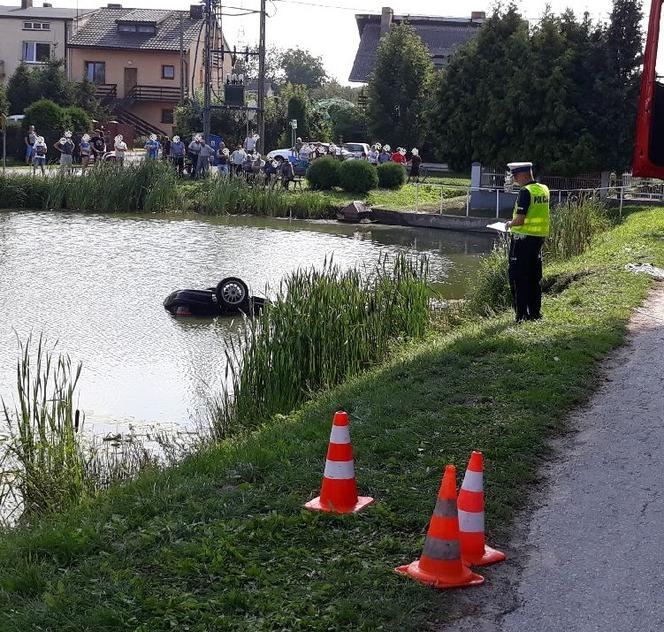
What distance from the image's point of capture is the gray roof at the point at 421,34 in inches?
3167

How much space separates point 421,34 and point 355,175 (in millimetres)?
42582

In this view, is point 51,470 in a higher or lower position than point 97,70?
lower

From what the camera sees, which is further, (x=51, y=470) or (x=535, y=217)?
(x=535, y=217)

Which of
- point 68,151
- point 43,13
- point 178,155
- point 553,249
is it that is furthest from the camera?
point 43,13

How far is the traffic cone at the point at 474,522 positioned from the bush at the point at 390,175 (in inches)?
1490

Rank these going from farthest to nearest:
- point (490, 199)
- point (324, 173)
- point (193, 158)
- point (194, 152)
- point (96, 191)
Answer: point (193, 158) < point (194, 152) < point (324, 173) < point (490, 199) < point (96, 191)

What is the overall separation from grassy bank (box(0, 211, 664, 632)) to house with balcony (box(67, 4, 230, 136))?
220 feet

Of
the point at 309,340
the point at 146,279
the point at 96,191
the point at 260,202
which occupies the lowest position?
the point at 146,279

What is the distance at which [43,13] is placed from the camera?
79.4 meters

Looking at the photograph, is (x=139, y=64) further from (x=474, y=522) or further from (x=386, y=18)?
(x=474, y=522)

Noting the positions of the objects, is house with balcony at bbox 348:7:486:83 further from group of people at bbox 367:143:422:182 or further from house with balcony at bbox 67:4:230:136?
group of people at bbox 367:143:422:182

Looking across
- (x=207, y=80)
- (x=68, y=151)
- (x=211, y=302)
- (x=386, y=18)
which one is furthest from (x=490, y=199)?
(x=386, y=18)

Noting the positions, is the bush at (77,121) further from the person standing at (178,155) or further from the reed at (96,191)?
the reed at (96,191)

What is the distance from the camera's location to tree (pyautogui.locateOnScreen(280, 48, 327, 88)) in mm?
152375
